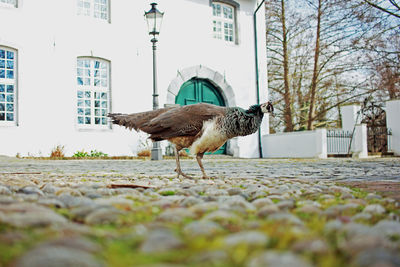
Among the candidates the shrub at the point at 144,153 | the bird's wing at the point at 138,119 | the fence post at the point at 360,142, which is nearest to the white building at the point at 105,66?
the shrub at the point at 144,153

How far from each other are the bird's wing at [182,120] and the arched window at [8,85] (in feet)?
25.8

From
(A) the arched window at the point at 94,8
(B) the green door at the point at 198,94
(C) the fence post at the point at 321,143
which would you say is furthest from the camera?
(B) the green door at the point at 198,94

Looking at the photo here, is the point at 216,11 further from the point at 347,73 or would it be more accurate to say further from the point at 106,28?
the point at 347,73

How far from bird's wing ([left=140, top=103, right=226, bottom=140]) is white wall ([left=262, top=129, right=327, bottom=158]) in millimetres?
10039

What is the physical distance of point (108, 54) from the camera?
11.9m

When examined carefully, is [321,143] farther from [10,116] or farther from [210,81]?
[10,116]

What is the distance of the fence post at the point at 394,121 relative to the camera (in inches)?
585

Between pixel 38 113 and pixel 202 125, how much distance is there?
8.12 meters

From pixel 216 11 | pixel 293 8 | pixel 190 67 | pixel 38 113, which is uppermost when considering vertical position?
pixel 293 8

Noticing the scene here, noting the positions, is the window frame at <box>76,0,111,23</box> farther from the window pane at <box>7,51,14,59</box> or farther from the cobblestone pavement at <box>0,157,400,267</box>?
the cobblestone pavement at <box>0,157,400,267</box>

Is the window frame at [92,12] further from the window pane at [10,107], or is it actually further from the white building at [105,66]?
the window pane at [10,107]

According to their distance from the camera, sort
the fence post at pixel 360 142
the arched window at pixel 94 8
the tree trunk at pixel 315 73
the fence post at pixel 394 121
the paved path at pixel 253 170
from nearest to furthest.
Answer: the paved path at pixel 253 170 < the arched window at pixel 94 8 < the fence post at pixel 360 142 < the fence post at pixel 394 121 < the tree trunk at pixel 315 73

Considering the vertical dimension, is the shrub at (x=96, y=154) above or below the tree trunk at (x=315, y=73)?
below

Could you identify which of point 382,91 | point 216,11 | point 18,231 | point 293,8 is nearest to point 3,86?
point 216,11
